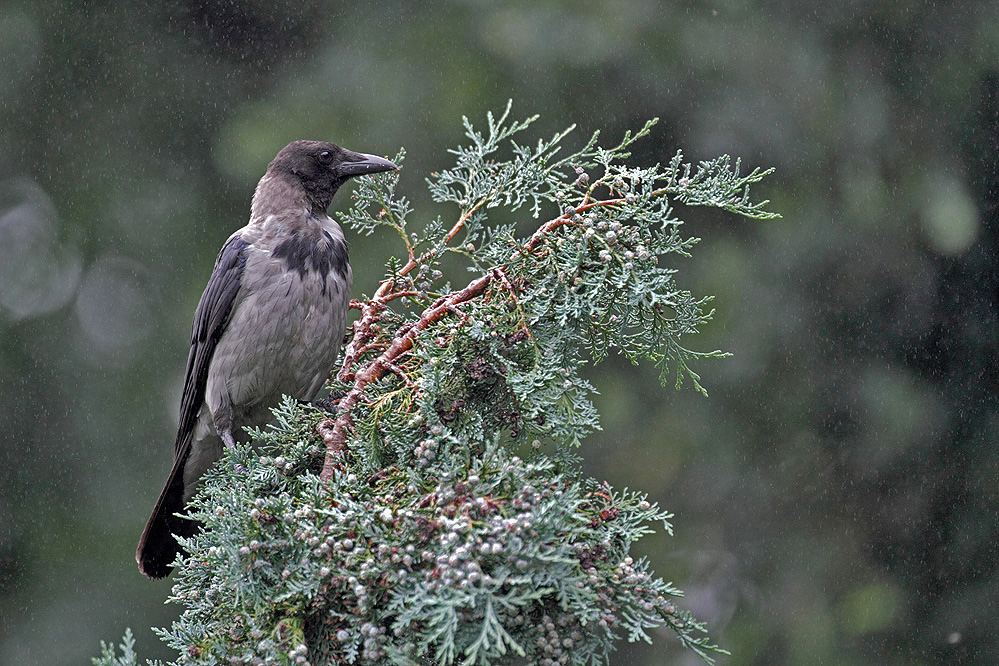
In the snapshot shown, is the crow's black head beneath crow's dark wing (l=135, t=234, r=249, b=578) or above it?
above

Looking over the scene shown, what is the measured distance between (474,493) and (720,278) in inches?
134

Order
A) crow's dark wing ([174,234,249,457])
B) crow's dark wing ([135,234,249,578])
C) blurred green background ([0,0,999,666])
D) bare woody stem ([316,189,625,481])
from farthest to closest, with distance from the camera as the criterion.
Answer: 1. blurred green background ([0,0,999,666])
2. crow's dark wing ([174,234,249,457])
3. crow's dark wing ([135,234,249,578])
4. bare woody stem ([316,189,625,481])

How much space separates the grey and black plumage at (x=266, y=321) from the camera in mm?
3512

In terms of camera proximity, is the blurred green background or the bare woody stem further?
the blurred green background

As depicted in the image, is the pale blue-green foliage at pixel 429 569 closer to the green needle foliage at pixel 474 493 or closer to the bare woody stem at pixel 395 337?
the green needle foliage at pixel 474 493

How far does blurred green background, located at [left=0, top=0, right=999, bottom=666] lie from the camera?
17.8 ft

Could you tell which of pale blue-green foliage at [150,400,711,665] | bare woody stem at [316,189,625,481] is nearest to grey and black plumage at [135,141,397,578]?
bare woody stem at [316,189,625,481]

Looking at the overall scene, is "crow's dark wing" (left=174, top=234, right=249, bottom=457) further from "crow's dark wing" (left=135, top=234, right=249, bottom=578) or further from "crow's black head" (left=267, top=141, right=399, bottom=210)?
"crow's black head" (left=267, top=141, right=399, bottom=210)

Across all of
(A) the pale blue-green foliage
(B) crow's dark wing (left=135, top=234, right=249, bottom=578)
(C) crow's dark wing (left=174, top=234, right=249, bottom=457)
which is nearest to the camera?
(A) the pale blue-green foliage

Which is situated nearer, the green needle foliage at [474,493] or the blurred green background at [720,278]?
the green needle foliage at [474,493]

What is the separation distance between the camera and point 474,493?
2223mm

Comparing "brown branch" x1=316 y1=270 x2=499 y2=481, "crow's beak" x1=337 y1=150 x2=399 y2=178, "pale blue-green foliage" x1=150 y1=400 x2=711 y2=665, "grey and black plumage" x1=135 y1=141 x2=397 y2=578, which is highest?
"crow's beak" x1=337 y1=150 x2=399 y2=178

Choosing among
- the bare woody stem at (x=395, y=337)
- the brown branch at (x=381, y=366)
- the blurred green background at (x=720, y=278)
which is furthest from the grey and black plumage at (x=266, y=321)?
the blurred green background at (x=720, y=278)

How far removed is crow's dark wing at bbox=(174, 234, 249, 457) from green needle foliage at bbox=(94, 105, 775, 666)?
1001 mm
